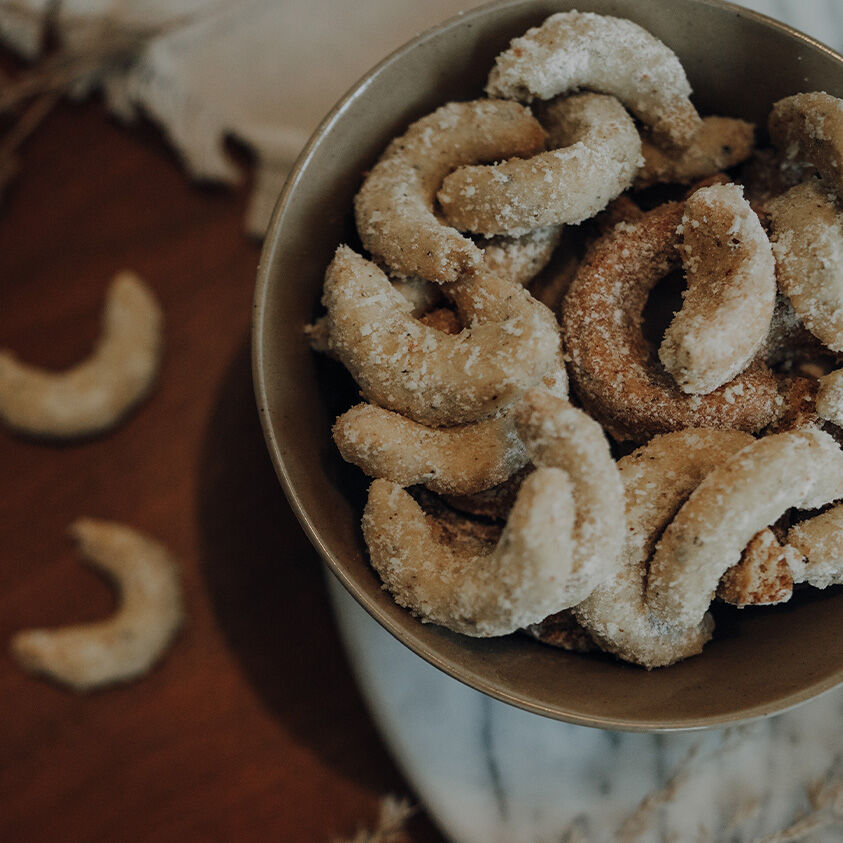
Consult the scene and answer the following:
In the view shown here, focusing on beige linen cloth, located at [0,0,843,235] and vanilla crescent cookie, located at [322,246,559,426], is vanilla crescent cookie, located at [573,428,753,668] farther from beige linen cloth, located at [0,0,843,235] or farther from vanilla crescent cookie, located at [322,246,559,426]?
beige linen cloth, located at [0,0,843,235]

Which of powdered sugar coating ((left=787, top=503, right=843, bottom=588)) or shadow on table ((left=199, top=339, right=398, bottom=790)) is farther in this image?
shadow on table ((left=199, top=339, right=398, bottom=790))

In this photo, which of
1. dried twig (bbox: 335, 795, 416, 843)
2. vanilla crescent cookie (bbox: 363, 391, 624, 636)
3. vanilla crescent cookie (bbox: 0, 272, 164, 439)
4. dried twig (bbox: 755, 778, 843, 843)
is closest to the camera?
vanilla crescent cookie (bbox: 363, 391, 624, 636)

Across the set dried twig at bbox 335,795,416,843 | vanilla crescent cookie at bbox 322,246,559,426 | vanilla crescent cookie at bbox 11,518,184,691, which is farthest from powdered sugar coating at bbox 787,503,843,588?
vanilla crescent cookie at bbox 11,518,184,691

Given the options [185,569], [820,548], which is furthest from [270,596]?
[820,548]

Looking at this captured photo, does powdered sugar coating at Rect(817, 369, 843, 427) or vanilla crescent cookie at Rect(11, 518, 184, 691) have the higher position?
powdered sugar coating at Rect(817, 369, 843, 427)

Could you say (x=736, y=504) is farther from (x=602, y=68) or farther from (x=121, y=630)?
(x=121, y=630)

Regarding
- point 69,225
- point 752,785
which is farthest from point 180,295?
point 752,785
